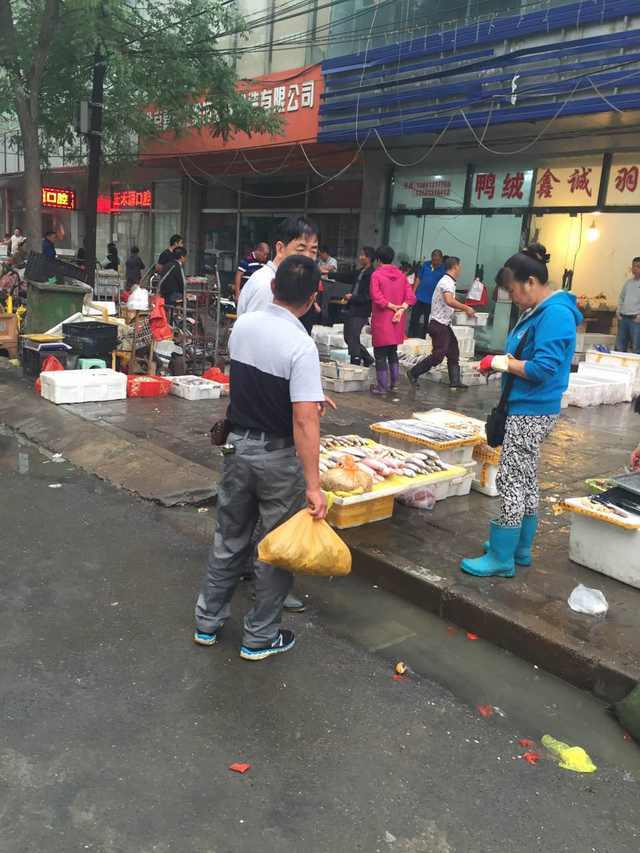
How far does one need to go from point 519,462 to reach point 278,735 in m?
2.12

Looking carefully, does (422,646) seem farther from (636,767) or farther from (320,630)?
(636,767)

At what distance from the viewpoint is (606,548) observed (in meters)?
4.68

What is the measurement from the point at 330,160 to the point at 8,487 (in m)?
13.7

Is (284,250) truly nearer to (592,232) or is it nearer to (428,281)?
(428,281)

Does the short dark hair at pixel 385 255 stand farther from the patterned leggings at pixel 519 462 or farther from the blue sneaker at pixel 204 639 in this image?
the blue sneaker at pixel 204 639

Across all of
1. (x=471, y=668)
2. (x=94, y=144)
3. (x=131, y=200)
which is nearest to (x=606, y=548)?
(x=471, y=668)

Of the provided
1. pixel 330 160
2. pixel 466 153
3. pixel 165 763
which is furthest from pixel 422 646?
pixel 330 160

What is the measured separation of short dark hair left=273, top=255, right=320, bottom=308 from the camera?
3.47 meters

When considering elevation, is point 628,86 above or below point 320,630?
above

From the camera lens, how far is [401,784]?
2.93 meters

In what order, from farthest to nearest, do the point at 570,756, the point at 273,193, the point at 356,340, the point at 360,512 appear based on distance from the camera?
1. the point at 273,193
2. the point at 356,340
3. the point at 360,512
4. the point at 570,756

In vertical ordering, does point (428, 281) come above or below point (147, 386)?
above

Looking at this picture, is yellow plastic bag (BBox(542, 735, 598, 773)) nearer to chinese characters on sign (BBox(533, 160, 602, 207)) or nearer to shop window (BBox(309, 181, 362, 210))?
chinese characters on sign (BBox(533, 160, 602, 207))

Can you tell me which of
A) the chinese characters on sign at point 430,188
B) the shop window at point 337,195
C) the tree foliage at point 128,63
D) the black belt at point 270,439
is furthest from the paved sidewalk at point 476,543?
the shop window at point 337,195
